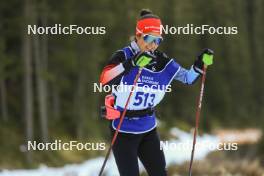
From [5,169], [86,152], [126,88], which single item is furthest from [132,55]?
[86,152]

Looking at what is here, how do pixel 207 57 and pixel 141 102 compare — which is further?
pixel 207 57

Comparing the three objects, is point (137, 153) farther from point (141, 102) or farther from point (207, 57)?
point (207, 57)

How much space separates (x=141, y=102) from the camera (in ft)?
18.6

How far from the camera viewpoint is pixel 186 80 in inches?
238

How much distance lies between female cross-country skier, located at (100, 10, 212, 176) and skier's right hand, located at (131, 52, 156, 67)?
86 millimetres

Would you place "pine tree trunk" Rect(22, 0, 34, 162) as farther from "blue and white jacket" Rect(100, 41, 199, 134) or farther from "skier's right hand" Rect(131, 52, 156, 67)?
"skier's right hand" Rect(131, 52, 156, 67)

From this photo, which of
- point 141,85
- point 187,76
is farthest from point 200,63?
point 141,85

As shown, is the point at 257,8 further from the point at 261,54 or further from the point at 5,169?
the point at 5,169

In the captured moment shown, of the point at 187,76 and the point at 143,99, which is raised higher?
the point at 187,76

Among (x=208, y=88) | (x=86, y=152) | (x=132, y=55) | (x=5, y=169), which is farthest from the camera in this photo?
(x=208, y=88)

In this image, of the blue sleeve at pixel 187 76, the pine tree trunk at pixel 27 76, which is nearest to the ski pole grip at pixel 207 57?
the blue sleeve at pixel 187 76

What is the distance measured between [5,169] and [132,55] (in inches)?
675

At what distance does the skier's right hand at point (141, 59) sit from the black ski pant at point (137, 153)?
0.72 metres

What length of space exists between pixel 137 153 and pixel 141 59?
1.01 meters
